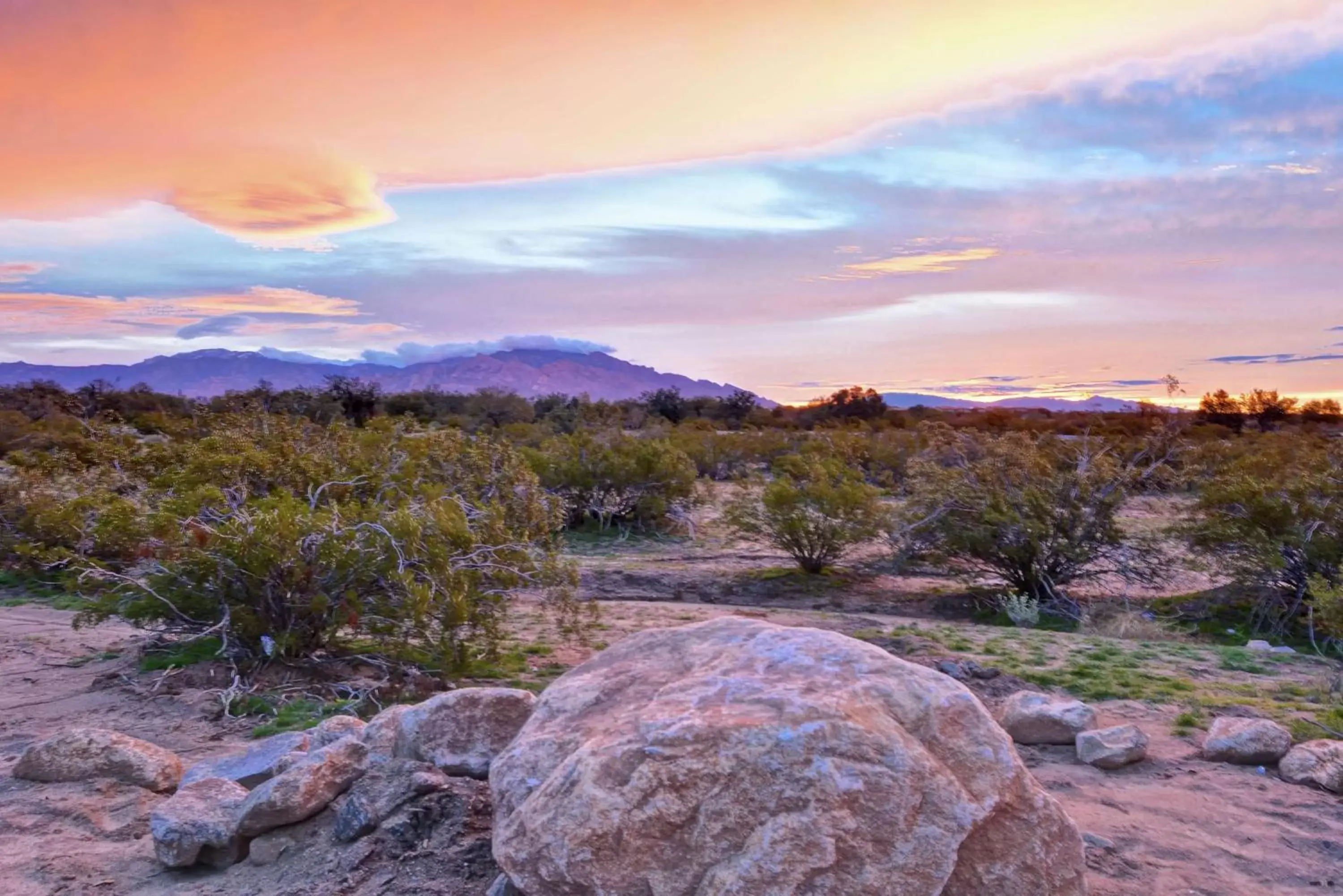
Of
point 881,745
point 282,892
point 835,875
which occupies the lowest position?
point 282,892

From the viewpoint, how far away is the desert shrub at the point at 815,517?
15.2m

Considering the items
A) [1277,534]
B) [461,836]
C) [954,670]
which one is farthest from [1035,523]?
[461,836]

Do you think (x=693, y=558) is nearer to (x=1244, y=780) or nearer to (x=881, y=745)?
(x=1244, y=780)

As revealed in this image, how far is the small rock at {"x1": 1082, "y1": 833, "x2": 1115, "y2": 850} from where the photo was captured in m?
4.60

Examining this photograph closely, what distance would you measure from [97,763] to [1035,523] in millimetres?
11523

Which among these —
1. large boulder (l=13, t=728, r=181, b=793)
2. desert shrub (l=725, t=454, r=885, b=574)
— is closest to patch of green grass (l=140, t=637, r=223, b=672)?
large boulder (l=13, t=728, r=181, b=793)

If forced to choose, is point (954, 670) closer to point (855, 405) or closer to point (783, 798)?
point (783, 798)

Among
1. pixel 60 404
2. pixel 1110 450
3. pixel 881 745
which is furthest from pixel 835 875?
pixel 60 404

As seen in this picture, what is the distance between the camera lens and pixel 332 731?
5730 millimetres

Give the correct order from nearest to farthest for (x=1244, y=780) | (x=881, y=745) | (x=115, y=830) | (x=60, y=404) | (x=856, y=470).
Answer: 1. (x=881, y=745)
2. (x=115, y=830)
3. (x=1244, y=780)
4. (x=856, y=470)
5. (x=60, y=404)

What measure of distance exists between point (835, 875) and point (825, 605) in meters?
10.9

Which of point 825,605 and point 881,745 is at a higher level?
point 881,745

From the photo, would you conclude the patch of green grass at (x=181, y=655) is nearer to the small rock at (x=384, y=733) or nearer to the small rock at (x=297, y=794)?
the small rock at (x=384, y=733)

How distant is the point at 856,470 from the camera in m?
16.6
